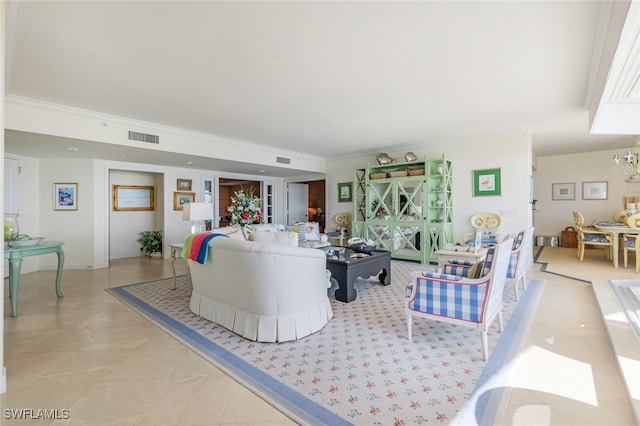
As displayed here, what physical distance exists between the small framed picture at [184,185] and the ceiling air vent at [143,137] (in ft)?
7.49

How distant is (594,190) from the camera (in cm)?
747

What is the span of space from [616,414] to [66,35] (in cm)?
447

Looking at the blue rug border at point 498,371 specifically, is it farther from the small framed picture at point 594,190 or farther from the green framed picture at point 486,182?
the small framed picture at point 594,190


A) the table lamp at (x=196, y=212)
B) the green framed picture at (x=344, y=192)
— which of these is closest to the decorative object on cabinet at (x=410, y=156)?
the green framed picture at (x=344, y=192)

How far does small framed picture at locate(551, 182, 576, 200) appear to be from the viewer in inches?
307

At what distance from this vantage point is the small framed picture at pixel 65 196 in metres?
5.49

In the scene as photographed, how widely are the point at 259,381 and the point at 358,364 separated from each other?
0.72m

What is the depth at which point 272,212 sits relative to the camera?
343 inches

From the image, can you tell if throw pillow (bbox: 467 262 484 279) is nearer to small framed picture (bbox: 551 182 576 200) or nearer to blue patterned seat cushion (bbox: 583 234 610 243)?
blue patterned seat cushion (bbox: 583 234 610 243)

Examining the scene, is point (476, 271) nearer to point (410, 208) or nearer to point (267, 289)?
point (267, 289)

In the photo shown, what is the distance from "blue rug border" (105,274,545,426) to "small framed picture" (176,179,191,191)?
409 cm

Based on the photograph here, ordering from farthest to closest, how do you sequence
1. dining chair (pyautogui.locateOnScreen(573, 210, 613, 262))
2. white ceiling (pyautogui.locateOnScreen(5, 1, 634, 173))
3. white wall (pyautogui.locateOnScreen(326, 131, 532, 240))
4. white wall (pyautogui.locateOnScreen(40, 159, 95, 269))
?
dining chair (pyautogui.locateOnScreen(573, 210, 613, 262)) < white wall (pyautogui.locateOnScreen(40, 159, 95, 269)) < white wall (pyautogui.locateOnScreen(326, 131, 532, 240)) < white ceiling (pyautogui.locateOnScreen(5, 1, 634, 173))

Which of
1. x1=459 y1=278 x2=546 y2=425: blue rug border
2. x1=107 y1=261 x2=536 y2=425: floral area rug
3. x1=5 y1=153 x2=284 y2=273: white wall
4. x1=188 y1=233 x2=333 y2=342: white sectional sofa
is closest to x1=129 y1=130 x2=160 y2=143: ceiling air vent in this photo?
x1=5 y1=153 x2=284 y2=273: white wall

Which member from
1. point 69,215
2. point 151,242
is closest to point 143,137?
point 69,215
